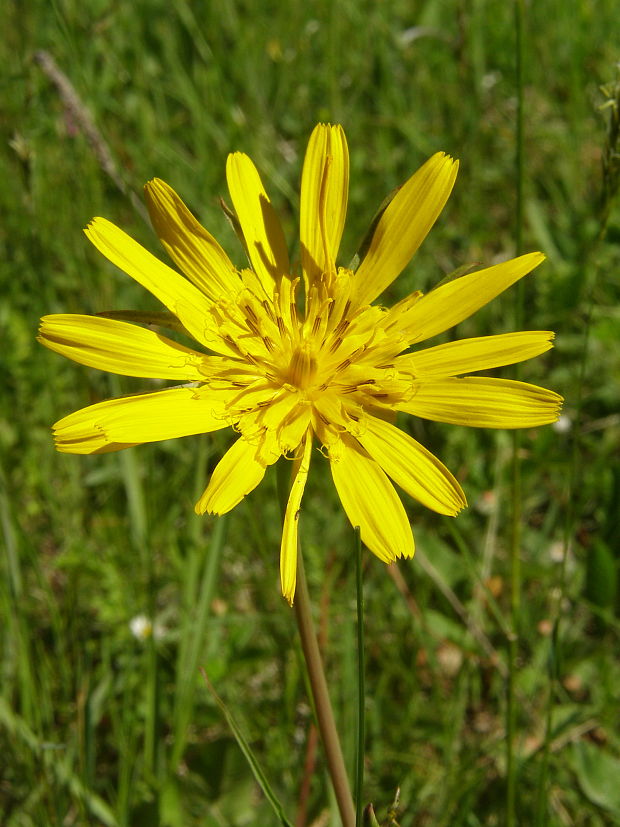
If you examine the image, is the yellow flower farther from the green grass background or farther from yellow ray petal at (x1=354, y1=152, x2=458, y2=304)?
the green grass background

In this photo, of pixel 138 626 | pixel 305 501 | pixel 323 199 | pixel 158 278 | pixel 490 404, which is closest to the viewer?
pixel 490 404

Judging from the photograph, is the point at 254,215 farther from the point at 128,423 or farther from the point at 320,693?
the point at 320,693

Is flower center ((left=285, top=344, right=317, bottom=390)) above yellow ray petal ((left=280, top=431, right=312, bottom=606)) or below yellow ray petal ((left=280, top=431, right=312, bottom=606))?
above

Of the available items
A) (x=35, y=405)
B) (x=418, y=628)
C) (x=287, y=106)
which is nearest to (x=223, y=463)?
(x=418, y=628)

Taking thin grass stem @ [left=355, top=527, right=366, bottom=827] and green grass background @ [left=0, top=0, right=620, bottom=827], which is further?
green grass background @ [left=0, top=0, right=620, bottom=827]

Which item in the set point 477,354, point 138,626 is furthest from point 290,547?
point 138,626

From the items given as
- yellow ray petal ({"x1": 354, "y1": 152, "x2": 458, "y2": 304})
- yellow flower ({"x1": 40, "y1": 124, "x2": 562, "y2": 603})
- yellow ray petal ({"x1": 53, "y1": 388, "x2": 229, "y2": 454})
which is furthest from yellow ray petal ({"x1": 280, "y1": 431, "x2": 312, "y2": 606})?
yellow ray petal ({"x1": 354, "y1": 152, "x2": 458, "y2": 304})

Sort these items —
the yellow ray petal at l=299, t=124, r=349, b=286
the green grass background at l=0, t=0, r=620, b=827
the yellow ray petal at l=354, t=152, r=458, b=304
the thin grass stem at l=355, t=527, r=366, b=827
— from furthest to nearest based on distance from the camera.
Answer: the green grass background at l=0, t=0, r=620, b=827, the yellow ray petal at l=299, t=124, r=349, b=286, the yellow ray petal at l=354, t=152, r=458, b=304, the thin grass stem at l=355, t=527, r=366, b=827

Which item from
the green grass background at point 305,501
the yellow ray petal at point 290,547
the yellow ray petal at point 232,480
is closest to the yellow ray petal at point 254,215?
the green grass background at point 305,501
